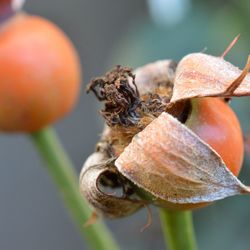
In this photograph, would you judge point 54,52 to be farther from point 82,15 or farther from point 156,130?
point 82,15

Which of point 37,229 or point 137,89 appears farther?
point 37,229

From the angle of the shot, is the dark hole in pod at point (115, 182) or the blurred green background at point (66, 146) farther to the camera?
the blurred green background at point (66, 146)

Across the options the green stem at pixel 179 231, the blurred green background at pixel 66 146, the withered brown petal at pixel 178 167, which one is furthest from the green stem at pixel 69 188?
the blurred green background at pixel 66 146

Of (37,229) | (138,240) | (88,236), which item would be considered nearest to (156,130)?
(88,236)

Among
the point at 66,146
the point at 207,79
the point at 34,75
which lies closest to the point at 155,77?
the point at 207,79

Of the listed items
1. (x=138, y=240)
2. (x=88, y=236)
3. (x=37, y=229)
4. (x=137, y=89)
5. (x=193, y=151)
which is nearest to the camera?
(x=193, y=151)

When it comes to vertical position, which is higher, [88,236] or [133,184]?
[133,184]

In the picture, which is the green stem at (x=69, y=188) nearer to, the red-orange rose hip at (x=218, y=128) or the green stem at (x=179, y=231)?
the green stem at (x=179, y=231)
